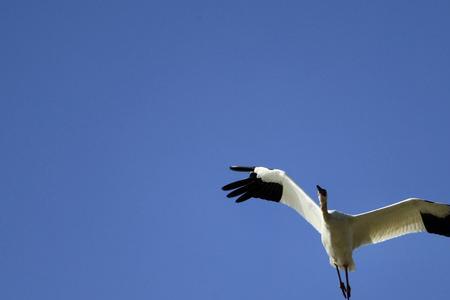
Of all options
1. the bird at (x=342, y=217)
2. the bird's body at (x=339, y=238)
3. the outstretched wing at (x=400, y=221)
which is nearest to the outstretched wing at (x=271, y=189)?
the bird at (x=342, y=217)

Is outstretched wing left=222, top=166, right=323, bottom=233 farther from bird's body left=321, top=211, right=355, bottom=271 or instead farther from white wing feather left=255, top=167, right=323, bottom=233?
bird's body left=321, top=211, right=355, bottom=271

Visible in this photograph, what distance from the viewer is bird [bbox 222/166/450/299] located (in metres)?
21.6

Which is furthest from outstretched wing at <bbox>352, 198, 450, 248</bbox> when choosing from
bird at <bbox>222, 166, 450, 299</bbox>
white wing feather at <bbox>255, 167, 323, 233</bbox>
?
white wing feather at <bbox>255, 167, 323, 233</bbox>

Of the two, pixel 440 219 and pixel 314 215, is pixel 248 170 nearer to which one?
pixel 314 215

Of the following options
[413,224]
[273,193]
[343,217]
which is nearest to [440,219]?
[413,224]

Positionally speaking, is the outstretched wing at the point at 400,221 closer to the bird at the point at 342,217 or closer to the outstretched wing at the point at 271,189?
the bird at the point at 342,217

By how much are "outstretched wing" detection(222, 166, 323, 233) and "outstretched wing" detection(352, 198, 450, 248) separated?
1.12 metres

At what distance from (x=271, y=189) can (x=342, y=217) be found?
1.96 meters

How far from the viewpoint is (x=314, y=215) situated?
2219 centimetres

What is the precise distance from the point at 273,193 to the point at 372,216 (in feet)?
8.05

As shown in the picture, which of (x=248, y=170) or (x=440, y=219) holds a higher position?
(x=248, y=170)

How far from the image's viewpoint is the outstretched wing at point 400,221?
850 inches

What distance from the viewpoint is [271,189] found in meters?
22.7

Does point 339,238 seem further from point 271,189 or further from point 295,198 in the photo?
point 271,189
